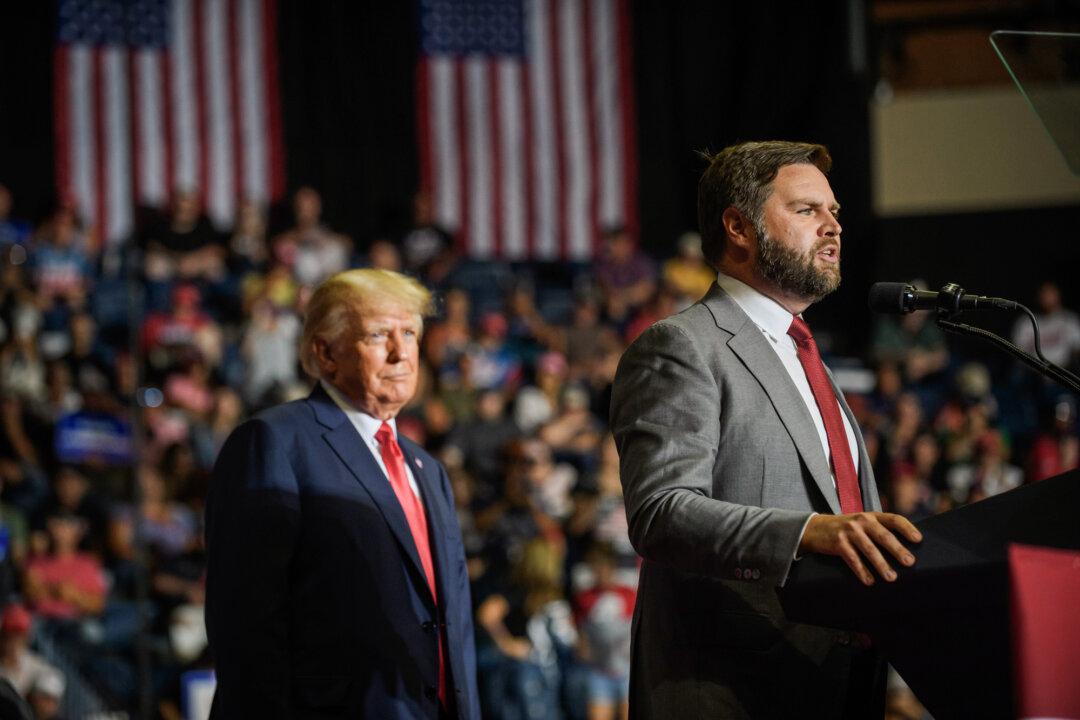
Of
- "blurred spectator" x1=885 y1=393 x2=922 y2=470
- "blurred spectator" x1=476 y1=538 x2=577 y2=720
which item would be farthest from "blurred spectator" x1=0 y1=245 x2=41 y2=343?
"blurred spectator" x1=885 y1=393 x2=922 y2=470

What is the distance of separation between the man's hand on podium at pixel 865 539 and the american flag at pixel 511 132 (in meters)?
10.1

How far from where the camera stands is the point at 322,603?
9.23ft

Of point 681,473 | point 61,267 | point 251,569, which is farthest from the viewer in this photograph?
point 61,267

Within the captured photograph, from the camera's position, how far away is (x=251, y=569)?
2.77m

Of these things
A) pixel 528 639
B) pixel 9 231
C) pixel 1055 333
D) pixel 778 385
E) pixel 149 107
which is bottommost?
pixel 528 639

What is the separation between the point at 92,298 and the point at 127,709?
3.60 metres

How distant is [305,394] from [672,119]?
588 cm

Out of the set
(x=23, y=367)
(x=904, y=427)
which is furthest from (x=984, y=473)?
(x=23, y=367)

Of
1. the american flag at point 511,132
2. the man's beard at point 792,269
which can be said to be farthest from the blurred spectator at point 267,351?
the man's beard at point 792,269

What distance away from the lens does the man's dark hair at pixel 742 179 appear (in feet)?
7.78

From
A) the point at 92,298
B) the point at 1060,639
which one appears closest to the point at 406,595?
the point at 1060,639

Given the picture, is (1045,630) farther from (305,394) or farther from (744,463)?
(305,394)

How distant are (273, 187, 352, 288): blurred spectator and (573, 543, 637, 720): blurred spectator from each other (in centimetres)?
345

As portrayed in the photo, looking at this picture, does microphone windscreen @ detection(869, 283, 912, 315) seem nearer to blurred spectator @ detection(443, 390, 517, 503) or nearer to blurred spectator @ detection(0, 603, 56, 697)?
blurred spectator @ detection(0, 603, 56, 697)
